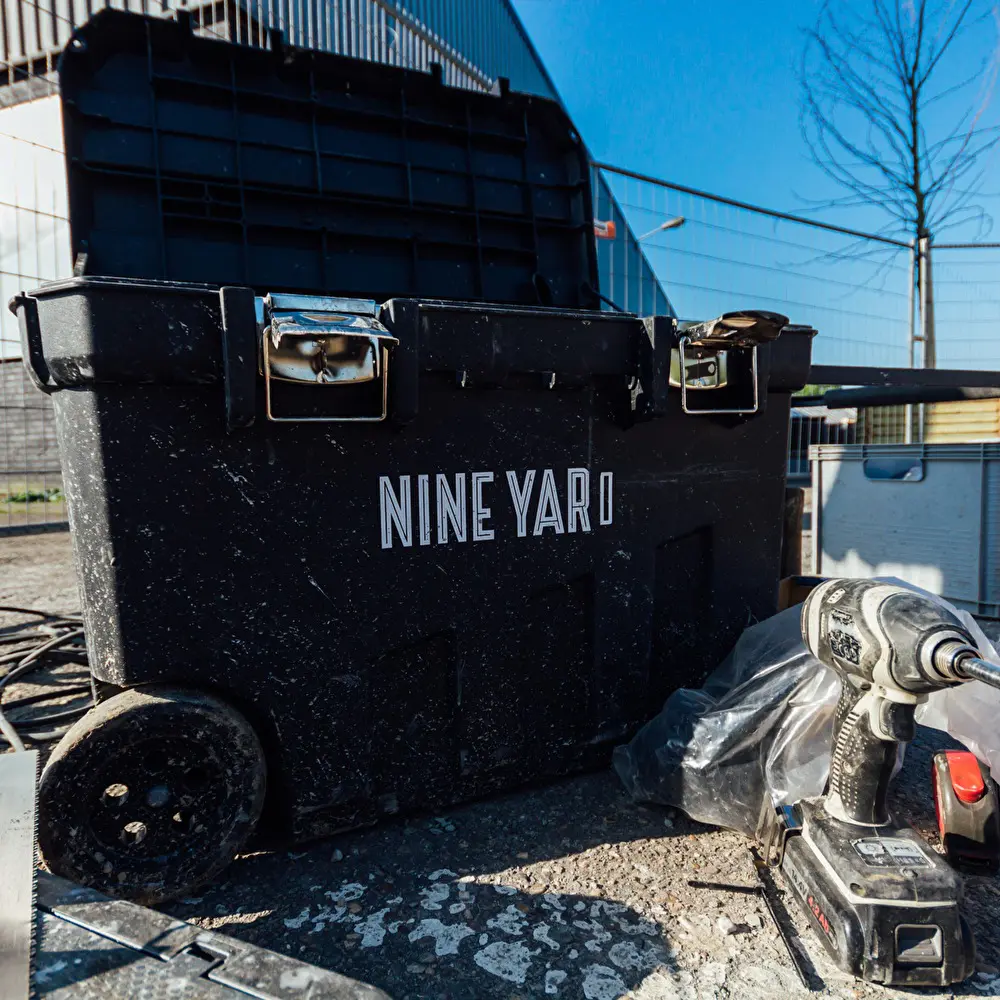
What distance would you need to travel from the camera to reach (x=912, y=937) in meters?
1.24

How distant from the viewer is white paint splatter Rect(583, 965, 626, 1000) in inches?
48.1

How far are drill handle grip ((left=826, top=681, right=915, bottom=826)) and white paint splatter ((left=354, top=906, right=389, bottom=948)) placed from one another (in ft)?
2.95

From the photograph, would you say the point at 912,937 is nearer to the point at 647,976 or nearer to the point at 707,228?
the point at 647,976

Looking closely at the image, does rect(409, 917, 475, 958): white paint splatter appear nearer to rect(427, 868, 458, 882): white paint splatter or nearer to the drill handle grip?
rect(427, 868, 458, 882): white paint splatter

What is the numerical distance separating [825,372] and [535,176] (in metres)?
1.92

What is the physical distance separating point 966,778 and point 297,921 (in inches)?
55.2

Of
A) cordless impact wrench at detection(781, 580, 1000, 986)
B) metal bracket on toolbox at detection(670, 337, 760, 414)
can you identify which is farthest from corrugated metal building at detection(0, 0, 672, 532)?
cordless impact wrench at detection(781, 580, 1000, 986)

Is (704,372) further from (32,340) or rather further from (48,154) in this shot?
(48,154)

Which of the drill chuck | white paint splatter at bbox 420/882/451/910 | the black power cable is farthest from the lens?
the black power cable

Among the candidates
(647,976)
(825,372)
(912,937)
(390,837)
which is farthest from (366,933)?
(825,372)

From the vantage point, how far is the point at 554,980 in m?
1.25

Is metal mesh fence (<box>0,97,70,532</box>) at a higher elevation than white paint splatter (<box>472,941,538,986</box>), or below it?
higher

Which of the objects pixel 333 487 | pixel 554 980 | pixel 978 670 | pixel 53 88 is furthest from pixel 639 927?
pixel 53 88

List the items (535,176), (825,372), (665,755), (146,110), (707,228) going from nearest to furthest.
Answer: (665,755), (146,110), (535,176), (825,372), (707,228)
